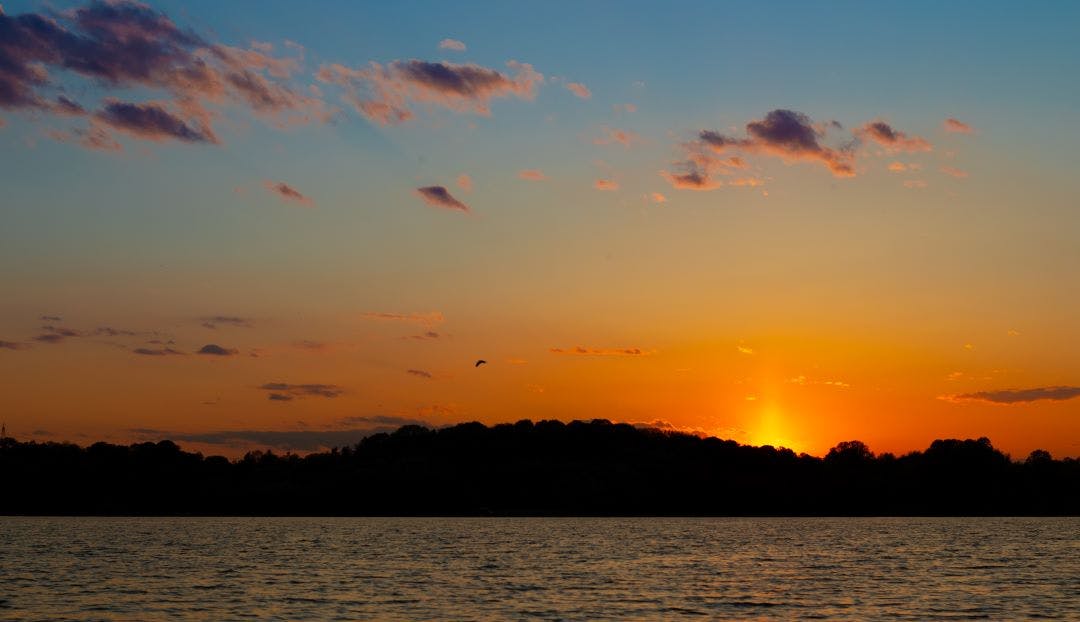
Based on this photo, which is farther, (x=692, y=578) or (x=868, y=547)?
(x=868, y=547)

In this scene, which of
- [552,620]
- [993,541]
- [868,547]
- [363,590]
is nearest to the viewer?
[552,620]

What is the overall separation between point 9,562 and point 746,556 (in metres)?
82.6

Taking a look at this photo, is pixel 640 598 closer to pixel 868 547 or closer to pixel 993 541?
pixel 868 547

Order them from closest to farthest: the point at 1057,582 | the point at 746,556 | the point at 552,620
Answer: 1. the point at 552,620
2. the point at 1057,582
3. the point at 746,556

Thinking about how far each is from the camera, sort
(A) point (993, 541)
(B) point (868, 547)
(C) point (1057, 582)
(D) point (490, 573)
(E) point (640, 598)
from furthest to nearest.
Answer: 1. (A) point (993, 541)
2. (B) point (868, 547)
3. (D) point (490, 573)
4. (C) point (1057, 582)
5. (E) point (640, 598)

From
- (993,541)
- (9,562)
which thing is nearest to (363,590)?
(9,562)

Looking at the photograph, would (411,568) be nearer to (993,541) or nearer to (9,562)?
(9,562)

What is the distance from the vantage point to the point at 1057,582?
99375 mm

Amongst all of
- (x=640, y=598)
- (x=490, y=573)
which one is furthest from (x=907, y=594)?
(x=490, y=573)

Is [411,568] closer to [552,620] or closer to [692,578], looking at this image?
[692,578]

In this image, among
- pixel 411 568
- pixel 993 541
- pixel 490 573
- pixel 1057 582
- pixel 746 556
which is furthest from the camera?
pixel 993 541

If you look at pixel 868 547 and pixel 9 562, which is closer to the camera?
pixel 9 562

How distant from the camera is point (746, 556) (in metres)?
142

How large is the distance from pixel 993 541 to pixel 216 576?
13652 cm
